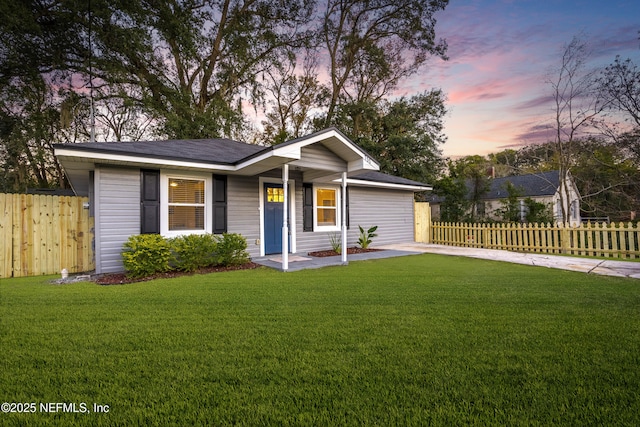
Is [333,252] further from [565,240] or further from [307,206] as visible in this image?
[565,240]

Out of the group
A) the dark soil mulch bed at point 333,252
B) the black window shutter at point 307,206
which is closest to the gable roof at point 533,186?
the dark soil mulch bed at point 333,252

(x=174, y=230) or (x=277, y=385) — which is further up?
(x=174, y=230)

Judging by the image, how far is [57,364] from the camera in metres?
2.37

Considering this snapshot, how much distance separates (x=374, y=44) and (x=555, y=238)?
17129 mm

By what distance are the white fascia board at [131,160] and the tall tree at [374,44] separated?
14438mm

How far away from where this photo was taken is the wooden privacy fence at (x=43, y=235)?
644cm

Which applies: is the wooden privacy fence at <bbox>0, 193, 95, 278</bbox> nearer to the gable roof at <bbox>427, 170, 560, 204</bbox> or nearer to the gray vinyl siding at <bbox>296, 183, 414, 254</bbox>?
the gray vinyl siding at <bbox>296, 183, 414, 254</bbox>

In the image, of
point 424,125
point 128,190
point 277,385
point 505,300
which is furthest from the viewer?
point 424,125

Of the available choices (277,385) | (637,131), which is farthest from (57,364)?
(637,131)

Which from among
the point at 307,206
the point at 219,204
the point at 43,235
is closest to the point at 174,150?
the point at 219,204

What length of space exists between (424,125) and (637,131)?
1064 cm

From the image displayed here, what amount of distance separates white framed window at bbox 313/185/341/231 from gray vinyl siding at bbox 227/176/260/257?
2106 mm

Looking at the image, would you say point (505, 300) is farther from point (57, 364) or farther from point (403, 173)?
point (403, 173)

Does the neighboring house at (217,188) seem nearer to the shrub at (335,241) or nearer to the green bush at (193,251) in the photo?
the shrub at (335,241)
